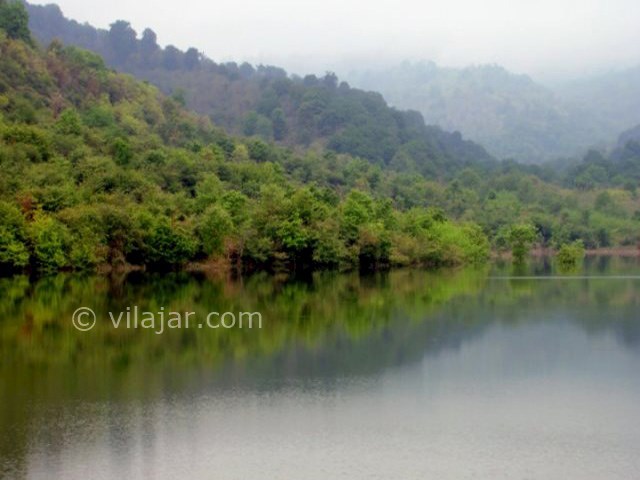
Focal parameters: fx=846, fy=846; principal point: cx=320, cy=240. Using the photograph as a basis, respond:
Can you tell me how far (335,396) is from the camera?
17.5 m

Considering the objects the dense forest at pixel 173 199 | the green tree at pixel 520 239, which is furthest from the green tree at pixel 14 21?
the green tree at pixel 520 239

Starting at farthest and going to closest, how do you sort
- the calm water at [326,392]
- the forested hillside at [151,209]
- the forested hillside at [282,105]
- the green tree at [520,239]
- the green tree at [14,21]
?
1. the forested hillside at [282,105]
2. the green tree at [14,21]
3. the green tree at [520,239]
4. the forested hillside at [151,209]
5. the calm water at [326,392]

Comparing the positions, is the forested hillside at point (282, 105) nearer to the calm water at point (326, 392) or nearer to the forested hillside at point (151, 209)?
the forested hillside at point (151, 209)

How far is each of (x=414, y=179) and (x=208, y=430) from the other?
76832 mm

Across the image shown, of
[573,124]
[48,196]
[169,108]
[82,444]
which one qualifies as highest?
[573,124]

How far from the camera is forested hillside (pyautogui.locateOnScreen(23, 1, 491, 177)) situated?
115250mm

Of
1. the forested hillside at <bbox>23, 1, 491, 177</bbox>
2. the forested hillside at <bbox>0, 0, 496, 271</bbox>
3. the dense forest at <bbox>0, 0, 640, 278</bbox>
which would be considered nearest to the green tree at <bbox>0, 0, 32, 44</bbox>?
the dense forest at <bbox>0, 0, 640, 278</bbox>

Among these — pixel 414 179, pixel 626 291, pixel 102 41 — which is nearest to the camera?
pixel 626 291

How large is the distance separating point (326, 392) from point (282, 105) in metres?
110

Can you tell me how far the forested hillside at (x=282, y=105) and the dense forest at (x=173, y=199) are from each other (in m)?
23.0

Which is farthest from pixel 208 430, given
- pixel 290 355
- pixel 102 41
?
pixel 102 41

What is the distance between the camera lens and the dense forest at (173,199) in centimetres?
4391

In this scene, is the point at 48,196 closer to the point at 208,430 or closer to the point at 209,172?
the point at 209,172

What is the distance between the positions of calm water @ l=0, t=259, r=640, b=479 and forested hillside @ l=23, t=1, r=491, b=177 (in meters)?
70.4
